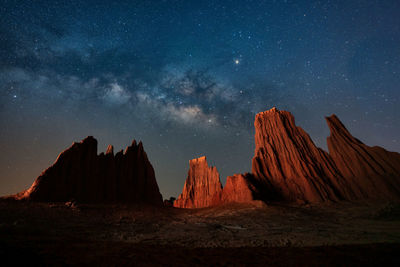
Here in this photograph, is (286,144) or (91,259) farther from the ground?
(286,144)

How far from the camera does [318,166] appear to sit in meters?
33.4

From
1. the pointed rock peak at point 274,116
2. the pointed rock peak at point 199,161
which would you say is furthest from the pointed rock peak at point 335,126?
the pointed rock peak at point 199,161

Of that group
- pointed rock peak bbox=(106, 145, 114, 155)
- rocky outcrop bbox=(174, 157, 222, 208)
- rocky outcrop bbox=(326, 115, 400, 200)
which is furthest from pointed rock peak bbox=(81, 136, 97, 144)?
rocky outcrop bbox=(326, 115, 400, 200)

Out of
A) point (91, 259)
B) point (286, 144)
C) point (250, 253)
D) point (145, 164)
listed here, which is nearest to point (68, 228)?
point (91, 259)

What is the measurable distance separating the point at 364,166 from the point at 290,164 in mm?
11041

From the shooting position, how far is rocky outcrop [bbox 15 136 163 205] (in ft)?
72.3

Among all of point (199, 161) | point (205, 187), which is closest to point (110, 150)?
point (205, 187)

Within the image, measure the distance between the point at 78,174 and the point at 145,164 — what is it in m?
11.8

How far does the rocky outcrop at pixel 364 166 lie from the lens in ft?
86.8

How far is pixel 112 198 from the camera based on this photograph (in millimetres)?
27297

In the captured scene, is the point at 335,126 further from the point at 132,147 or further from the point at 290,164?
the point at 132,147

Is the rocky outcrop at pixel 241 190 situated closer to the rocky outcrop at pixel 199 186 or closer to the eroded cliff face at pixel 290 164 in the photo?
the eroded cliff face at pixel 290 164

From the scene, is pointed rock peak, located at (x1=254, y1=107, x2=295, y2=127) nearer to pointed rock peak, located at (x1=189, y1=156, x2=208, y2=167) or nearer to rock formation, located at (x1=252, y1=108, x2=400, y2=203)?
rock formation, located at (x1=252, y1=108, x2=400, y2=203)

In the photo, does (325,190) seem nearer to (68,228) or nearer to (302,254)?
(302,254)
